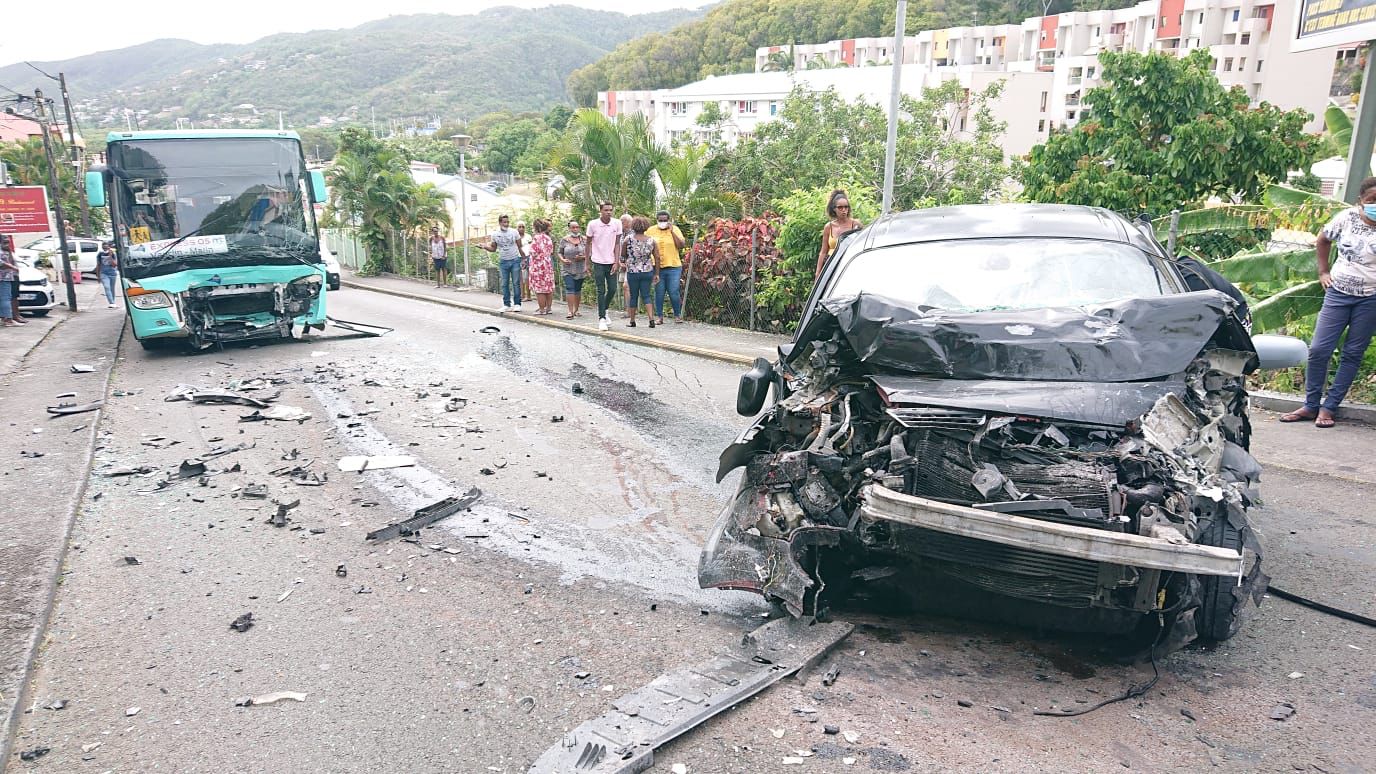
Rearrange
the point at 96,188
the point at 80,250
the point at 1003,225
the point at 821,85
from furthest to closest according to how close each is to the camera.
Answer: the point at 821,85, the point at 80,250, the point at 96,188, the point at 1003,225

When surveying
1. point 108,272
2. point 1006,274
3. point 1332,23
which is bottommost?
point 108,272

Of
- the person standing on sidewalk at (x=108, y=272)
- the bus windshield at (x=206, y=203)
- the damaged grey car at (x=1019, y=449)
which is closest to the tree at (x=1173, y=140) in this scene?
the damaged grey car at (x=1019, y=449)

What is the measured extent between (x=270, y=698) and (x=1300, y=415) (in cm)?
860

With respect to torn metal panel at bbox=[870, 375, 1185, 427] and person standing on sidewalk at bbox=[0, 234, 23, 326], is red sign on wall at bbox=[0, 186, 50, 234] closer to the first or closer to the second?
person standing on sidewalk at bbox=[0, 234, 23, 326]

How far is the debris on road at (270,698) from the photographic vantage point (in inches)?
151

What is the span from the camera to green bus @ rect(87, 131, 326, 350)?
40.4 ft

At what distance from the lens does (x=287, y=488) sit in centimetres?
685

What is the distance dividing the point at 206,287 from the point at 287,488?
23.3ft

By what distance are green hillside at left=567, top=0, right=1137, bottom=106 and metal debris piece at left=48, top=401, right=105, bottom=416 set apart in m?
107

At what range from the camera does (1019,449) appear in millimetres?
3729

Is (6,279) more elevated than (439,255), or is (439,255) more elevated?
(6,279)

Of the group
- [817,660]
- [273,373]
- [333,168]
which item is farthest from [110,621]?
[333,168]

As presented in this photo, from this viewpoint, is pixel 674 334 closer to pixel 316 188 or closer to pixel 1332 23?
pixel 316 188

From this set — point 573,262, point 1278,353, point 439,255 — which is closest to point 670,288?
point 573,262
